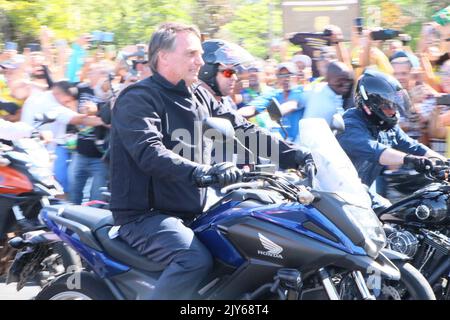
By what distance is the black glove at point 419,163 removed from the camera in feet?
16.5

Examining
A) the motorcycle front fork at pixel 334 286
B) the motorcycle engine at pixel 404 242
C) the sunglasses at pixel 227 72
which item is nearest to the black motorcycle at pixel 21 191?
the sunglasses at pixel 227 72

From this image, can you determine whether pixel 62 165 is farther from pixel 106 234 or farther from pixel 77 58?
pixel 106 234

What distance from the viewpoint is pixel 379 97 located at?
213 inches

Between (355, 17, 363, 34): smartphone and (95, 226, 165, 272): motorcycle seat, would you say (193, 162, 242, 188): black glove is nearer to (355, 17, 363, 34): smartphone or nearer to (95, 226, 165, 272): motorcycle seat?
(95, 226, 165, 272): motorcycle seat

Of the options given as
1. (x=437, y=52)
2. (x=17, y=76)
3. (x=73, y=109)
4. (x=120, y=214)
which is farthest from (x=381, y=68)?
(x=120, y=214)

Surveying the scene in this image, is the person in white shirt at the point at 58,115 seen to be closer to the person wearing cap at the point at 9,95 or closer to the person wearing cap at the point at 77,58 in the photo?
the person wearing cap at the point at 9,95

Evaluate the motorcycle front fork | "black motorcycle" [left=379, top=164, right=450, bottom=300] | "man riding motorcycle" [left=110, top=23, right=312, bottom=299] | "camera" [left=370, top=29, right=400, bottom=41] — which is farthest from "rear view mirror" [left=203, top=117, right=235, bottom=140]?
"camera" [left=370, top=29, right=400, bottom=41]

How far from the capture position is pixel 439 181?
5.24 m

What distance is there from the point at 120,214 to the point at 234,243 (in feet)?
2.08

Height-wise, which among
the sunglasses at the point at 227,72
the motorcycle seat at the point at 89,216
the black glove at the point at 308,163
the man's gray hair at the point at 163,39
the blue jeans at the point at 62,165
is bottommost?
the blue jeans at the point at 62,165

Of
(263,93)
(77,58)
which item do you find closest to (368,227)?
(263,93)

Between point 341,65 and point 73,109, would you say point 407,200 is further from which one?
point 73,109

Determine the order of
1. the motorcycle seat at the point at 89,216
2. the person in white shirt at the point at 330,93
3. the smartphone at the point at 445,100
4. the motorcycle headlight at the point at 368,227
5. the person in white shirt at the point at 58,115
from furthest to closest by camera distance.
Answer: the person in white shirt at the point at 58,115 → the person in white shirt at the point at 330,93 → the smartphone at the point at 445,100 → the motorcycle seat at the point at 89,216 → the motorcycle headlight at the point at 368,227

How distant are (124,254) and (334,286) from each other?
1.06 m
